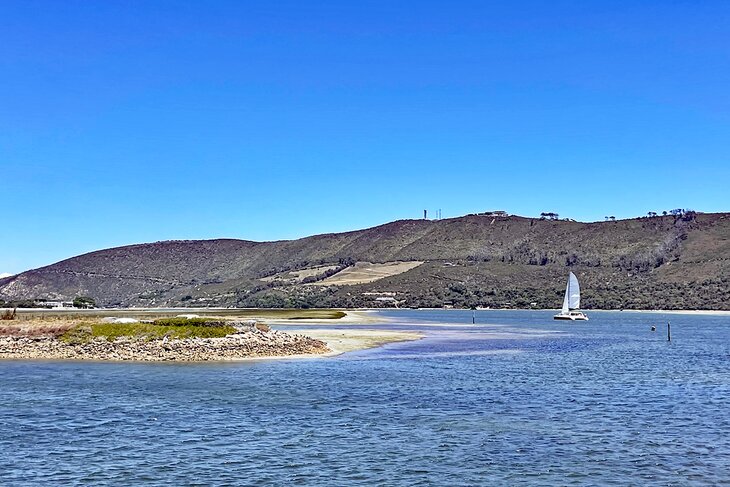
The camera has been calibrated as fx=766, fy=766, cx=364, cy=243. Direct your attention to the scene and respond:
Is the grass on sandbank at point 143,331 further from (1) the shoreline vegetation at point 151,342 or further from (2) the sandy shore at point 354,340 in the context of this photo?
(2) the sandy shore at point 354,340

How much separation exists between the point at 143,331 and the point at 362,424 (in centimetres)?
3368

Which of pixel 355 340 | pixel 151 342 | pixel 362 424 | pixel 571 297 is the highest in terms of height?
pixel 571 297

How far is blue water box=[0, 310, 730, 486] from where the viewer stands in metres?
21.5

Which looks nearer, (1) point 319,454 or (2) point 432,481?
(2) point 432,481

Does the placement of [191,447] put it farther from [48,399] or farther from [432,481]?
[48,399]

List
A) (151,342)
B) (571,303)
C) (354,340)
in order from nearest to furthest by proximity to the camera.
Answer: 1. (151,342)
2. (354,340)
3. (571,303)

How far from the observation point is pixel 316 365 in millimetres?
50812

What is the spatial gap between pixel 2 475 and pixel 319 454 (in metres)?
8.98

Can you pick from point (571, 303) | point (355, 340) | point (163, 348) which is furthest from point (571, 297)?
point (163, 348)

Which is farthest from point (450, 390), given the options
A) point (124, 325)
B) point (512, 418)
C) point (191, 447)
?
point (124, 325)

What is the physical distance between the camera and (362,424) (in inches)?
1140

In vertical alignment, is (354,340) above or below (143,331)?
below

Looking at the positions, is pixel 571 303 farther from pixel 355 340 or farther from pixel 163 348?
pixel 163 348

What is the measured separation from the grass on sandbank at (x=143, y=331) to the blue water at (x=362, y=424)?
5.31 m
